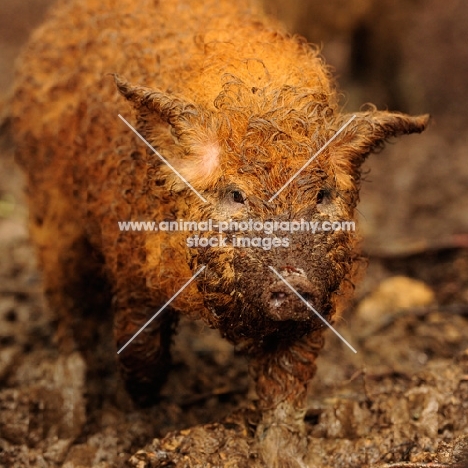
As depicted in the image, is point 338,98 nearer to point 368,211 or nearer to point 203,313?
point 203,313

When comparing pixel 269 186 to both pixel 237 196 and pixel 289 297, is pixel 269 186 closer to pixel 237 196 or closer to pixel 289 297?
pixel 237 196

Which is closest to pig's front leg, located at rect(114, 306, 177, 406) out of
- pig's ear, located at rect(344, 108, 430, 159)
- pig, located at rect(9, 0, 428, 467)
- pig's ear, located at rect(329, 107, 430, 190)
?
pig, located at rect(9, 0, 428, 467)

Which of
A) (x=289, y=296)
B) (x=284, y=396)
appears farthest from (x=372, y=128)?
(x=284, y=396)

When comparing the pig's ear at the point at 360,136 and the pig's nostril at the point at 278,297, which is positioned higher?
the pig's ear at the point at 360,136

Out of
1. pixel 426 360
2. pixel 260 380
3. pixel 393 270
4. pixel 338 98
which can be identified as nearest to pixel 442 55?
pixel 393 270

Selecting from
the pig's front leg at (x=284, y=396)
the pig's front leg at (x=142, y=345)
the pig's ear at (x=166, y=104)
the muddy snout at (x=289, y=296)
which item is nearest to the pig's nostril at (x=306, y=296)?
the muddy snout at (x=289, y=296)

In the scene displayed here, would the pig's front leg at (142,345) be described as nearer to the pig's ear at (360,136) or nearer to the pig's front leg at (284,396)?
the pig's front leg at (284,396)

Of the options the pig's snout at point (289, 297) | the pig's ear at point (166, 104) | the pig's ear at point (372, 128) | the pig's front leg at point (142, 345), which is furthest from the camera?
the pig's front leg at point (142, 345)
